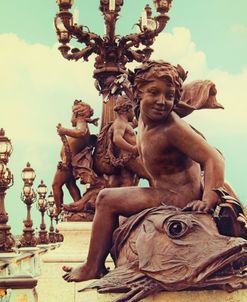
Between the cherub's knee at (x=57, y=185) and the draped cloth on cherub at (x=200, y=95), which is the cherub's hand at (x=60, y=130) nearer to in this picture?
the cherub's knee at (x=57, y=185)

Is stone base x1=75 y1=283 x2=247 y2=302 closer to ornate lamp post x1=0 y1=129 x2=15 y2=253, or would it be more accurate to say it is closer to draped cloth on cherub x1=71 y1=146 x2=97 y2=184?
draped cloth on cherub x1=71 y1=146 x2=97 y2=184

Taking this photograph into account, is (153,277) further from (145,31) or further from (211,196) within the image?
(145,31)

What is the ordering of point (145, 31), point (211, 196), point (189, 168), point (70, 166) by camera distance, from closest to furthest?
point (211, 196) < point (189, 168) < point (70, 166) < point (145, 31)

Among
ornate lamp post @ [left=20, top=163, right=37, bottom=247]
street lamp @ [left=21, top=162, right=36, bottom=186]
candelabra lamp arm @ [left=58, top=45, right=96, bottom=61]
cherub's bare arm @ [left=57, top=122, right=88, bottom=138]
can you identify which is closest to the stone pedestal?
cherub's bare arm @ [left=57, top=122, right=88, bottom=138]

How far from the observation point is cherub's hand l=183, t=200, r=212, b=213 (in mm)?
4393

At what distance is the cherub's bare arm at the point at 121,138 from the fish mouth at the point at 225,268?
8640mm

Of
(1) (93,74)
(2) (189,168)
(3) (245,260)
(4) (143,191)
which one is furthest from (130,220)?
(1) (93,74)

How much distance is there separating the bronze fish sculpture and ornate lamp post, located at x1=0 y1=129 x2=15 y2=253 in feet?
40.9

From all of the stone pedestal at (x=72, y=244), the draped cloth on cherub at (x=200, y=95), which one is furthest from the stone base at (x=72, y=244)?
the draped cloth on cherub at (x=200, y=95)

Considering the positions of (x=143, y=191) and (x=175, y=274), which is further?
(x=143, y=191)

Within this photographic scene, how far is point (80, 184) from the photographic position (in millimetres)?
14023

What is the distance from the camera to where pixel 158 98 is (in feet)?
15.0

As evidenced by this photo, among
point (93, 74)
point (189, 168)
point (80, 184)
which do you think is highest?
point (93, 74)

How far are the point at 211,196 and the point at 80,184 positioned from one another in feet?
31.8
